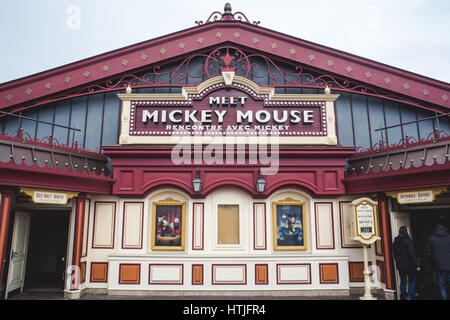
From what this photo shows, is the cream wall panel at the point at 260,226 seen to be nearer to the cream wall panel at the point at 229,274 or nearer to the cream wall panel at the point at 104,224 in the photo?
the cream wall panel at the point at 229,274

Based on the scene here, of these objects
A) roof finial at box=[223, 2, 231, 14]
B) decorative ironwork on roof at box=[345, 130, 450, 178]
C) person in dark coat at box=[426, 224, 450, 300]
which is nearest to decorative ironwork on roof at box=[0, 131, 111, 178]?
roof finial at box=[223, 2, 231, 14]

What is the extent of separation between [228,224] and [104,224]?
362cm

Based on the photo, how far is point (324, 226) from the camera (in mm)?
8898

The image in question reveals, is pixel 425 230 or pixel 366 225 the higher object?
pixel 366 225

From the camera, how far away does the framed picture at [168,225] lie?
8.85m

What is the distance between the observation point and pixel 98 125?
10.1 meters

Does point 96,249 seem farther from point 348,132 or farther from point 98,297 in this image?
point 348,132

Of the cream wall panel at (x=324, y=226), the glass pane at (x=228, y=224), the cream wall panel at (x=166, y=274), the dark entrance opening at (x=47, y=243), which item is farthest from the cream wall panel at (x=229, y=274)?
the dark entrance opening at (x=47, y=243)

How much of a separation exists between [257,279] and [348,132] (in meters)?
5.54

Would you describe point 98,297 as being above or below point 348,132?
below

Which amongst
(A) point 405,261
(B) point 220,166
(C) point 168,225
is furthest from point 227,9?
(A) point 405,261

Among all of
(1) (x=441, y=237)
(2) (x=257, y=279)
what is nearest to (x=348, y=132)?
(1) (x=441, y=237)

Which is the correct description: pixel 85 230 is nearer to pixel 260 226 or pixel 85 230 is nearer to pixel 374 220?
pixel 260 226

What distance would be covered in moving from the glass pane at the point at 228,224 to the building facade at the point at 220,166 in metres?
Answer: 0.03
